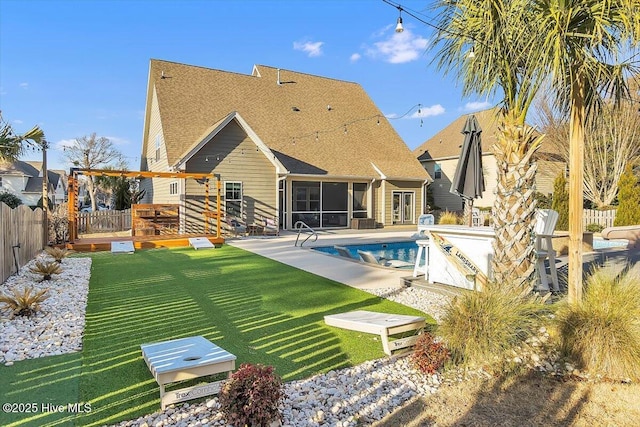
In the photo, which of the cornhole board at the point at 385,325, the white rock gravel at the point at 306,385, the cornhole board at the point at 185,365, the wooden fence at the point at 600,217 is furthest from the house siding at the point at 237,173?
the wooden fence at the point at 600,217

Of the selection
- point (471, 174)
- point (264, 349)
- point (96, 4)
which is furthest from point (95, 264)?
point (96, 4)

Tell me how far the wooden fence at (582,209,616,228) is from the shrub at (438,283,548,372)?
17.5 m

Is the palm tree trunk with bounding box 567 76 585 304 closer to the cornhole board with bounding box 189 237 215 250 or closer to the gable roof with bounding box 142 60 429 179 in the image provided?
the cornhole board with bounding box 189 237 215 250

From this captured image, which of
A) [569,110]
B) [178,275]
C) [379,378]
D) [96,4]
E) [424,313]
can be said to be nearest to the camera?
[379,378]

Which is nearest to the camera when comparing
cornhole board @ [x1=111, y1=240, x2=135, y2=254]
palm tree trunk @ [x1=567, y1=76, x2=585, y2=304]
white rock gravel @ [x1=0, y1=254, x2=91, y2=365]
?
white rock gravel @ [x1=0, y1=254, x2=91, y2=365]

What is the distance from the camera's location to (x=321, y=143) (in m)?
20.2

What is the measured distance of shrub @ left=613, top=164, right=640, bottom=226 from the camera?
16.3m

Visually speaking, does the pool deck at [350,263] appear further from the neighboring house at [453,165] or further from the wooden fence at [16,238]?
the neighboring house at [453,165]

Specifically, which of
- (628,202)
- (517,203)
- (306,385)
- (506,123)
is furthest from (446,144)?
(306,385)

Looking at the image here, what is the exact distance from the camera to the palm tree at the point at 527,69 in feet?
12.9

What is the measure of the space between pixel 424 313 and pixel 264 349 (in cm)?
247

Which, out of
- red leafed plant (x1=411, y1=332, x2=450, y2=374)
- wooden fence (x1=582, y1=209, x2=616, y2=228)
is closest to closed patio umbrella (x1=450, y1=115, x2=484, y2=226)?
red leafed plant (x1=411, y1=332, x2=450, y2=374)

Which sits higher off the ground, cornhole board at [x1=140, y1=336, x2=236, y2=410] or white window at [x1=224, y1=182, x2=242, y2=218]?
white window at [x1=224, y1=182, x2=242, y2=218]

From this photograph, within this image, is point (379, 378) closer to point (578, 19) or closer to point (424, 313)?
point (424, 313)
